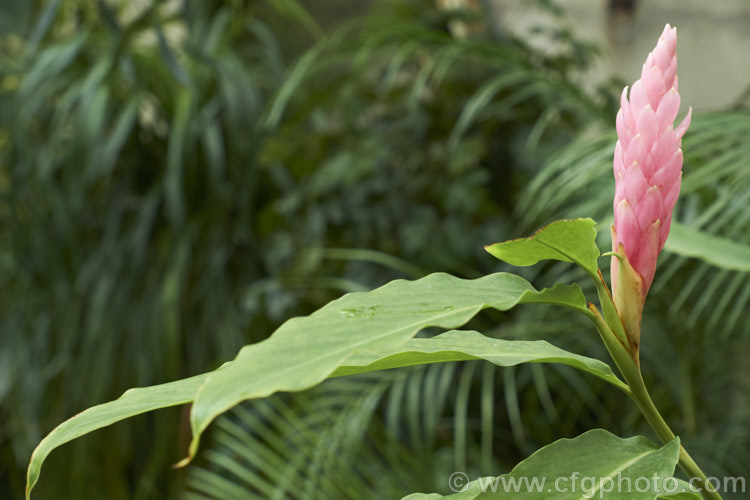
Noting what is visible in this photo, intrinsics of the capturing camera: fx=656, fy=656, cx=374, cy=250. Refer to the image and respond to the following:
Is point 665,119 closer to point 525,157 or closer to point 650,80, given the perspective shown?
point 650,80

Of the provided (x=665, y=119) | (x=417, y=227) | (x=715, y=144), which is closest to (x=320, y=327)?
(x=665, y=119)

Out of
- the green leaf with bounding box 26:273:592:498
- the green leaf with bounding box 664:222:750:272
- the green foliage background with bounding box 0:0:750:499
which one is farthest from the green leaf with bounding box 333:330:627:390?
the green foliage background with bounding box 0:0:750:499

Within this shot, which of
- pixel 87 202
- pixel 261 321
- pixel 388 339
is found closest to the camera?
pixel 388 339

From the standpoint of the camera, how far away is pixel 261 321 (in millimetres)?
1165

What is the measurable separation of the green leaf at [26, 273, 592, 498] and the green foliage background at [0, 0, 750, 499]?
68cm

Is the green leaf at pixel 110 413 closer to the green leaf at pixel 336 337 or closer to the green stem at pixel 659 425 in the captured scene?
the green leaf at pixel 336 337

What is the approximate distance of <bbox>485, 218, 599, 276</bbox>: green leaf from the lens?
0.22 metres

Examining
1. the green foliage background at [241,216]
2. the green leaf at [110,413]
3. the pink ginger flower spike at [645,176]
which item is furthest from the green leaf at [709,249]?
the green foliage background at [241,216]

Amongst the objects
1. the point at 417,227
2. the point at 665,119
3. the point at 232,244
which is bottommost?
the point at 232,244

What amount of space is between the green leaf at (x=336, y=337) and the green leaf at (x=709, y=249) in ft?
0.66

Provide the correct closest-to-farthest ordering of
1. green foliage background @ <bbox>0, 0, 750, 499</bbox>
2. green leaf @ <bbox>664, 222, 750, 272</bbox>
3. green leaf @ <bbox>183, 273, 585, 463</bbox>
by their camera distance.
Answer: green leaf @ <bbox>183, 273, 585, 463</bbox>
green leaf @ <bbox>664, 222, 750, 272</bbox>
green foliage background @ <bbox>0, 0, 750, 499</bbox>

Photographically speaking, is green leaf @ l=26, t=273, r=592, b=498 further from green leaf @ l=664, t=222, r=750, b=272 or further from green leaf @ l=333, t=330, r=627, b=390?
green leaf @ l=664, t=222, r=750, b=272

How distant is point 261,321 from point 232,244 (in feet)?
0.58

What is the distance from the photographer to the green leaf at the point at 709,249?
1.28 ft
